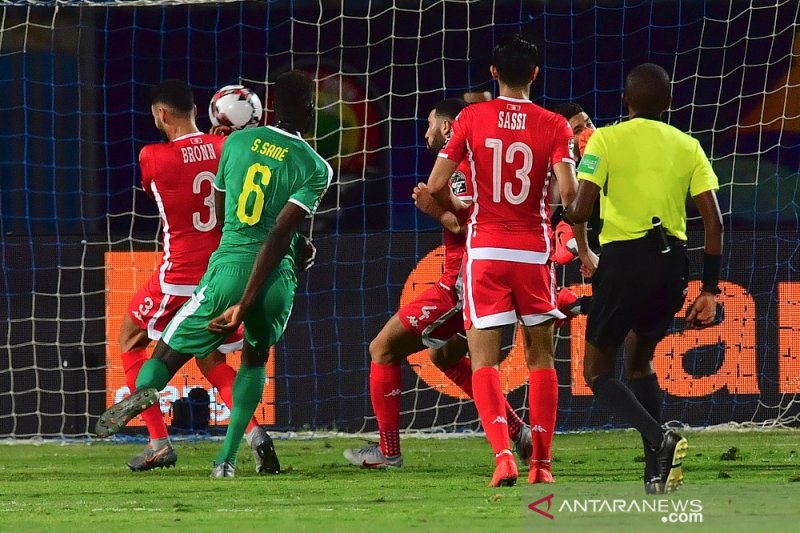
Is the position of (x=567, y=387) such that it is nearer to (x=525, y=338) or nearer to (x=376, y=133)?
(x=376, y=133)

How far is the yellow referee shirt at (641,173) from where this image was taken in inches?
228

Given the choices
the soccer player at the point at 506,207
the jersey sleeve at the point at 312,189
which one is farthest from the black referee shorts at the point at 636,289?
the jersey sleeve at the point at 312,189

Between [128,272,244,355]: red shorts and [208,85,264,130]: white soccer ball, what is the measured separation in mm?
827

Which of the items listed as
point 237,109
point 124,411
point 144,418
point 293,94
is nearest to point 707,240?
point 293,94

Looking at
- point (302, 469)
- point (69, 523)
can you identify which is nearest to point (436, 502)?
point (69, 523)

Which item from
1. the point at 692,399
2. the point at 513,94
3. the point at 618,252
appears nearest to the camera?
the point at 618,252

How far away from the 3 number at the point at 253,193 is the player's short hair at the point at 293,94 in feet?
0.89

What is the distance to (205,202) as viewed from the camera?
756cm

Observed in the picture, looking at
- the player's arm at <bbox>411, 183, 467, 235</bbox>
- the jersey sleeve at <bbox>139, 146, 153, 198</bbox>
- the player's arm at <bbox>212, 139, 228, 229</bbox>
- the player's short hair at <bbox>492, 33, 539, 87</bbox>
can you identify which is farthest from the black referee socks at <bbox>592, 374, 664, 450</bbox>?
the jersey sleeve at <bbox>139, 146, 153, 198</bbox>

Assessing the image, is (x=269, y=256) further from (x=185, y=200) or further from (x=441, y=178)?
(x=185, y=200)

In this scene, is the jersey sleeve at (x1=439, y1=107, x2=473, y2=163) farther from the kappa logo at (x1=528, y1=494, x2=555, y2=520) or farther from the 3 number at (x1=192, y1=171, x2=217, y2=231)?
the 3 number at (x1=192, y1=171, x2=217, y2=231)

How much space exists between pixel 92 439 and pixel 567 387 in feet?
9.28

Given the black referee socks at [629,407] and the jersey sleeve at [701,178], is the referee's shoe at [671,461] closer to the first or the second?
the black referee socks at [629,407]

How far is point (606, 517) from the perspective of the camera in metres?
5.30
